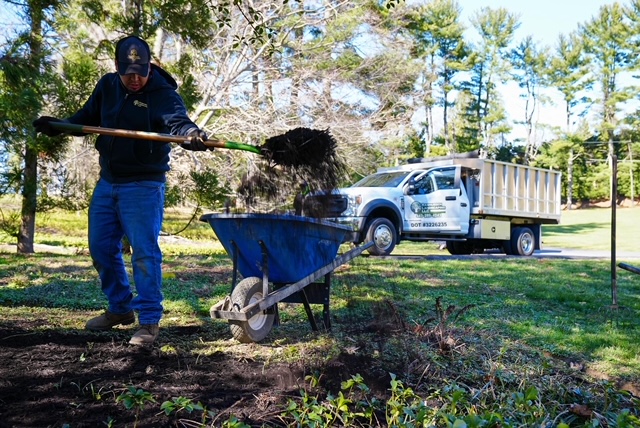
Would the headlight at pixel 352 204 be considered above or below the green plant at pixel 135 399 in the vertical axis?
above

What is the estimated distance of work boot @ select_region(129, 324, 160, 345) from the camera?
12.3 ft

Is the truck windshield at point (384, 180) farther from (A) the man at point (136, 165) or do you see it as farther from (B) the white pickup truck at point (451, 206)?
(A) the man at point (136, 165)

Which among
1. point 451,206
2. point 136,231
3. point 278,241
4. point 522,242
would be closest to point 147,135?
point 136,231

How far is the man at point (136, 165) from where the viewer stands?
3875mm

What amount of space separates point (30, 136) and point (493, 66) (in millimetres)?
44278

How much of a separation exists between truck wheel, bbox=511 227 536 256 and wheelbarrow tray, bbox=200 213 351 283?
37.8 feet

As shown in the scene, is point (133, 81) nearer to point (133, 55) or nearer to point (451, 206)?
point (133, 55)

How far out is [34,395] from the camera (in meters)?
2.71

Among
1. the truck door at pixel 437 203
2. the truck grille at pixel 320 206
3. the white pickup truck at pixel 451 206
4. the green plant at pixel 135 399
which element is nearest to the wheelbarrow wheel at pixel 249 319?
the truck grille at pixel 320 206

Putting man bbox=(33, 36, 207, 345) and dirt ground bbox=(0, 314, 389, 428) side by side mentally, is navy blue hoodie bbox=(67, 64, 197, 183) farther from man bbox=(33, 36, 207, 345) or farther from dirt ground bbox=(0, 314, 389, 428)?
dirt ground bbox=(0, 314, 389, 428)

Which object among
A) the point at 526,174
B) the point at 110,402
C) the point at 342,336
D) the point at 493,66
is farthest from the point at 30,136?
the point at 493,66

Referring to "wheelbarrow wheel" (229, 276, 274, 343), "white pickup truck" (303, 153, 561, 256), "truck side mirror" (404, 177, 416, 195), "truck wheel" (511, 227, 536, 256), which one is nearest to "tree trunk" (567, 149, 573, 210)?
"white pickup truck" (303, 153, 561, 256)

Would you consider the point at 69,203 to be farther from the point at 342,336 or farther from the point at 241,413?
the point at 241,413

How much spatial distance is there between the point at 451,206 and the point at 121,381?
1122cm
